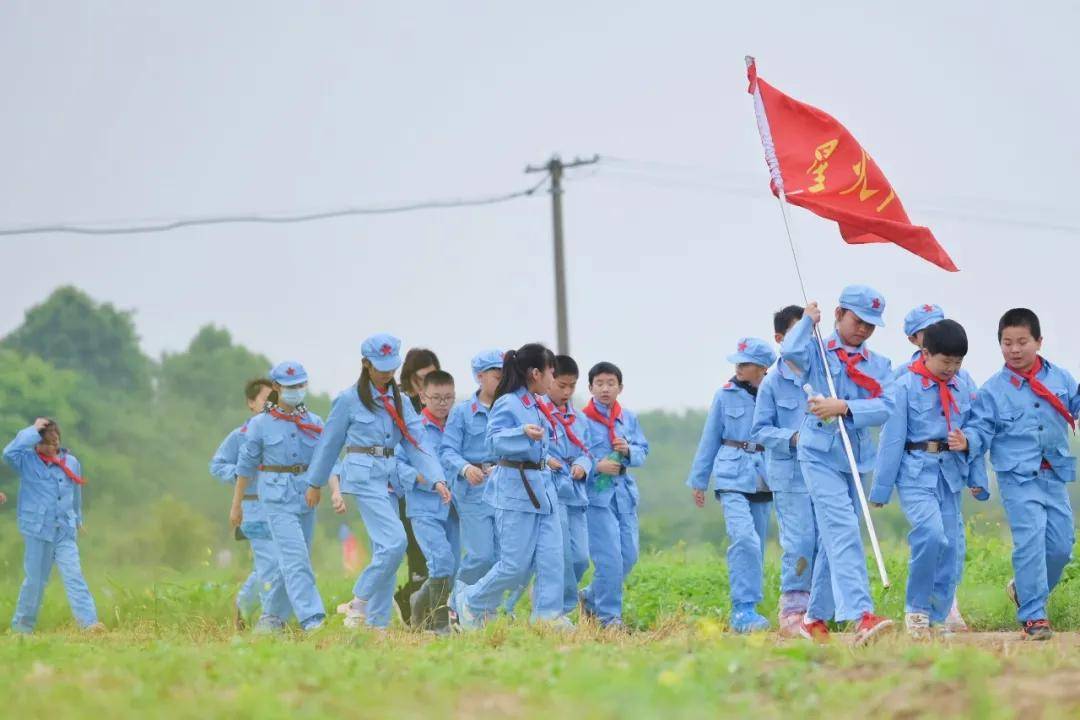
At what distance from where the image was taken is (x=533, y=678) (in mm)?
7023

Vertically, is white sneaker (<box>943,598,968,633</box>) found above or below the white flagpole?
below

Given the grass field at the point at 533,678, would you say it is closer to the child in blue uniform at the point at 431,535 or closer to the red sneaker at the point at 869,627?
the red sneaker at the point at 869,627

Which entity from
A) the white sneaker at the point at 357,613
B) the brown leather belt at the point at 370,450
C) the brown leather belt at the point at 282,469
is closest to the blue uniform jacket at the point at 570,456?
the brown leather belt at the point at 370,450

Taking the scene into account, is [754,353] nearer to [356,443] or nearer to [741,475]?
[741,475]

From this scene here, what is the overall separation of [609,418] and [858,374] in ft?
10.6

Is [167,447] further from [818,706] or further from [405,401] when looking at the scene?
[818,706]

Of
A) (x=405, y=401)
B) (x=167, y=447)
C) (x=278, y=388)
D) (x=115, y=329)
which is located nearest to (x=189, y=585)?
(x=278, y=388)

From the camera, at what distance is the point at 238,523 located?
13906 mm

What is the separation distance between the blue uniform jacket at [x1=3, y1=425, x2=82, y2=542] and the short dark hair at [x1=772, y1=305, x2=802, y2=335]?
6.72m

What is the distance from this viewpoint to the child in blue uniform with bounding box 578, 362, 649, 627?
514 inches

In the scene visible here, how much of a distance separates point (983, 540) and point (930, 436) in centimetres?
628

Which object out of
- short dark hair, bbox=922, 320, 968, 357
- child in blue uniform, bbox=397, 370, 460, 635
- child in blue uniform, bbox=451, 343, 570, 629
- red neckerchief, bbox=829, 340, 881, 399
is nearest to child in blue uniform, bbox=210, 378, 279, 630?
child in blue uniform, bbox=397, 370, 460, 635

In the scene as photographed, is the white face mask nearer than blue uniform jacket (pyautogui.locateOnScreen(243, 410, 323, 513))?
No

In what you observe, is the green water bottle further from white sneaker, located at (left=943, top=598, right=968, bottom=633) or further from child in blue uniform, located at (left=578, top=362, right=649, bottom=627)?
white sneaker, located at (left=943, top=598, right=968, bottom=633)
